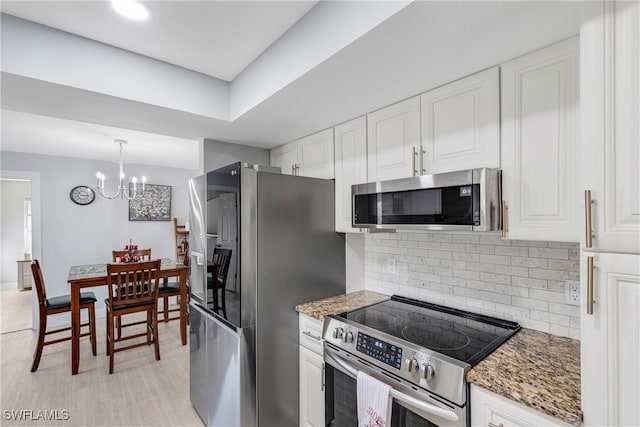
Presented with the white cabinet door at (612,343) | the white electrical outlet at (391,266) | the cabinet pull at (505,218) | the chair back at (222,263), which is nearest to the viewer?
the white cabinet door at (612,343)

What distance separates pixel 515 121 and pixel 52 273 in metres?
5.69

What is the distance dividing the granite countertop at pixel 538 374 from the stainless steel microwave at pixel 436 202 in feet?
1.77

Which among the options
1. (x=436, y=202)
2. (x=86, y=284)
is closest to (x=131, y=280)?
(x=86, y=284)

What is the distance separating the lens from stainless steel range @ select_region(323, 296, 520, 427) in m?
1.16

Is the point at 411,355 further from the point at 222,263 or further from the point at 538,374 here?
the point at 222,263

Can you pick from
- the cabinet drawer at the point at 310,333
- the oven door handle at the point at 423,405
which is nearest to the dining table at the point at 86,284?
the cabinet drawer at the point at 310,333

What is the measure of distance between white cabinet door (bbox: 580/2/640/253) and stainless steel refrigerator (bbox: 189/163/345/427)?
146 centimetres

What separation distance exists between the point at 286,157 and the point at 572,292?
219 centimetres

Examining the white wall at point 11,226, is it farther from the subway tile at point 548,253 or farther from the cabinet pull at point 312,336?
the subway tile at point 548,253

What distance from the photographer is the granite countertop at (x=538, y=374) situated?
0.92 metres

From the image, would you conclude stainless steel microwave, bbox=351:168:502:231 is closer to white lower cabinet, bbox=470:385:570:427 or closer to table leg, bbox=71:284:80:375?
white lower cabinet, bbox=470:385:570:427

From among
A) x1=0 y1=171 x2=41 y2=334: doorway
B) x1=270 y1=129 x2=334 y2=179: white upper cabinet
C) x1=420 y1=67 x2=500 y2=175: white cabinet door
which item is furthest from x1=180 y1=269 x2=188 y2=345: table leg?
x1=0 y1=171 x2=41 y2=334: doorway

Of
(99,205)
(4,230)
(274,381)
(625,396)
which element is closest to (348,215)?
(274,381)

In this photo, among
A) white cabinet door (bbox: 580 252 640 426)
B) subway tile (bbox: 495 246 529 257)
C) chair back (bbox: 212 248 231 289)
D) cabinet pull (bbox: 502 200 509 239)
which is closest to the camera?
white cabinet door (bbox: 580 252 640 426)
